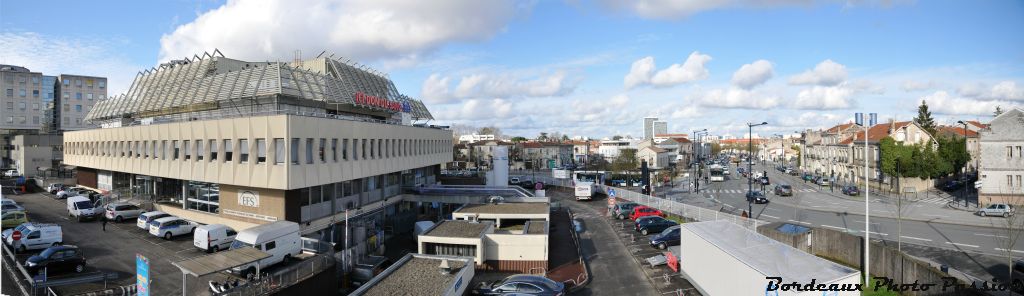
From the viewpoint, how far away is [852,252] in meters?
23.9

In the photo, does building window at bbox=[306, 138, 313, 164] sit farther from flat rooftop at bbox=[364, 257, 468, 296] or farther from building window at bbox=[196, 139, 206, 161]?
flat rooftop at bbox=[364, 257, 468, 296]

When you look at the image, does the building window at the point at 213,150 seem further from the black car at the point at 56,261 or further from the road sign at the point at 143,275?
the road sign at the point at 143,275

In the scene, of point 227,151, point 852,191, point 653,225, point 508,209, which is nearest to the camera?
point 227,151

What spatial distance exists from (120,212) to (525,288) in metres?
29.2

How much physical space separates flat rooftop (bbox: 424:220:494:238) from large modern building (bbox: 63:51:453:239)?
5.21 metres

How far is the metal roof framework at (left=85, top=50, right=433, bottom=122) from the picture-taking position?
3584 centimetres

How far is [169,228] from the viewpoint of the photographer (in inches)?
1123

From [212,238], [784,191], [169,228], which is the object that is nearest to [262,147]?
[212,238]

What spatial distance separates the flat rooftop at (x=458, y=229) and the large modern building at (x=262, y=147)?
17.1 ft

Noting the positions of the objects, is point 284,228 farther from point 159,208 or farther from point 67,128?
point 67,128

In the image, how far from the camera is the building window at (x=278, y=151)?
89.4 feet

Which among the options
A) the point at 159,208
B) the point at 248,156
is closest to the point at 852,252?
the point at 248,156

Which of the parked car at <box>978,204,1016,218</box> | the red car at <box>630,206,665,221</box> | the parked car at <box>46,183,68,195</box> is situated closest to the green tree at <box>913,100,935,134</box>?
the parked car at <box>978,204,1016,218</box>

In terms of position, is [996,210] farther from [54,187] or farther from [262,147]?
[54,187]
